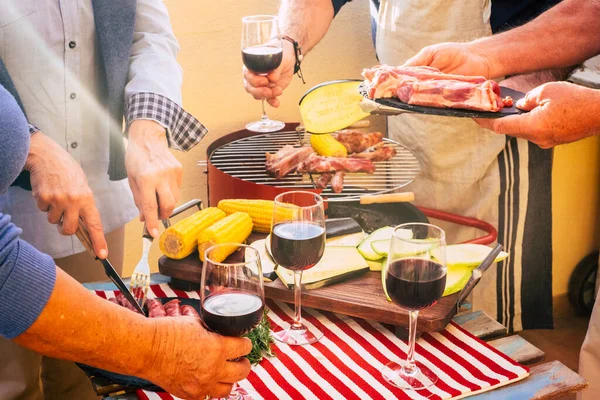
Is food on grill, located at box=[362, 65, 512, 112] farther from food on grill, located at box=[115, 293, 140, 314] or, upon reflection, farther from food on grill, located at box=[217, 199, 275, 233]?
food on grill, located at box=[115, 293, 140, 314]

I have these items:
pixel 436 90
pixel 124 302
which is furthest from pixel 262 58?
pixel 124 302

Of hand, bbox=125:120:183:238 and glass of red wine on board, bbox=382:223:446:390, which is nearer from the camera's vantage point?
glass of red wine on board, bbox=382:223:446:390

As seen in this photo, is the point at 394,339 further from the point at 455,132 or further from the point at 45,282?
the point at 455,132

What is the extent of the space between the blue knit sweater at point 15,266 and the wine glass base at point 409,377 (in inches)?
31.2

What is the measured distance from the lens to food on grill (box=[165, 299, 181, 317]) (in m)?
1.61

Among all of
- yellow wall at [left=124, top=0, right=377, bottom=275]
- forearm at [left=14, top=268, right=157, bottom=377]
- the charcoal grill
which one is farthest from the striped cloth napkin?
yellow wall at [left=124, top=0, right=377, bottom=275]

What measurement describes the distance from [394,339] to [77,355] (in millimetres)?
814

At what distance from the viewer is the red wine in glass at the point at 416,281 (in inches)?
57.1

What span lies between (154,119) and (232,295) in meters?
0.82

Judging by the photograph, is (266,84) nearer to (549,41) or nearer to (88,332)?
(549,41)

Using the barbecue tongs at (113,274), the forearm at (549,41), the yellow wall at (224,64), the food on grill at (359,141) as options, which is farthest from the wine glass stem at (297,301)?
the yellow wall at (224,64)

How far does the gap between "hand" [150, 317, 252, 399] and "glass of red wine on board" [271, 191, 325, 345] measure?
0.31 m

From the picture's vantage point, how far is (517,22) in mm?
2604

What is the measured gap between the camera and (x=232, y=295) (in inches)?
52.8
